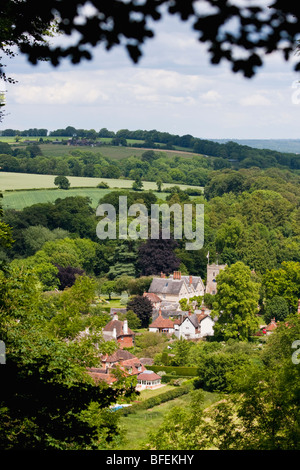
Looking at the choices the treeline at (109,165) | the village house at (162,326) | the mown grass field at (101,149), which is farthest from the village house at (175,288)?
the mown grass field at (101,149)

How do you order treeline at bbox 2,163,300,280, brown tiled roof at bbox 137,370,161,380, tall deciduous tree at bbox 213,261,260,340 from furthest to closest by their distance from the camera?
1. treeline at bbox 2,163,300,280
2. tall deciduous tree at bbox 213,261,260,340
3. brown tiled roof at bbox 137,370,161,380

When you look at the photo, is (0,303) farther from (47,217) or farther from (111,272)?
(47,217)

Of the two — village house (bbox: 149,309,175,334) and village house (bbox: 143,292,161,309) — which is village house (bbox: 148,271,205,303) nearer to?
village house (bbox: 143,292,161,309)

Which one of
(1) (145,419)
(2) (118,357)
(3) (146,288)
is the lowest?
(3) (146,288)

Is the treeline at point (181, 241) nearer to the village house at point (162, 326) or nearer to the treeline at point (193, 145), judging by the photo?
the village house at point (162, 326)

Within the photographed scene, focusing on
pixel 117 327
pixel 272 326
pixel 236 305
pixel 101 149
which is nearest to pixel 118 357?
pixel 117 327

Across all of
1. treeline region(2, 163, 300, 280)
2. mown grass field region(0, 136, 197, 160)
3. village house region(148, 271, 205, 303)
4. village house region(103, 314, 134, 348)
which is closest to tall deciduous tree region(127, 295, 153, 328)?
village house region(103, 314, 134, 348)

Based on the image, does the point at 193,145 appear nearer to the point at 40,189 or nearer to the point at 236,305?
the point at 40,189
